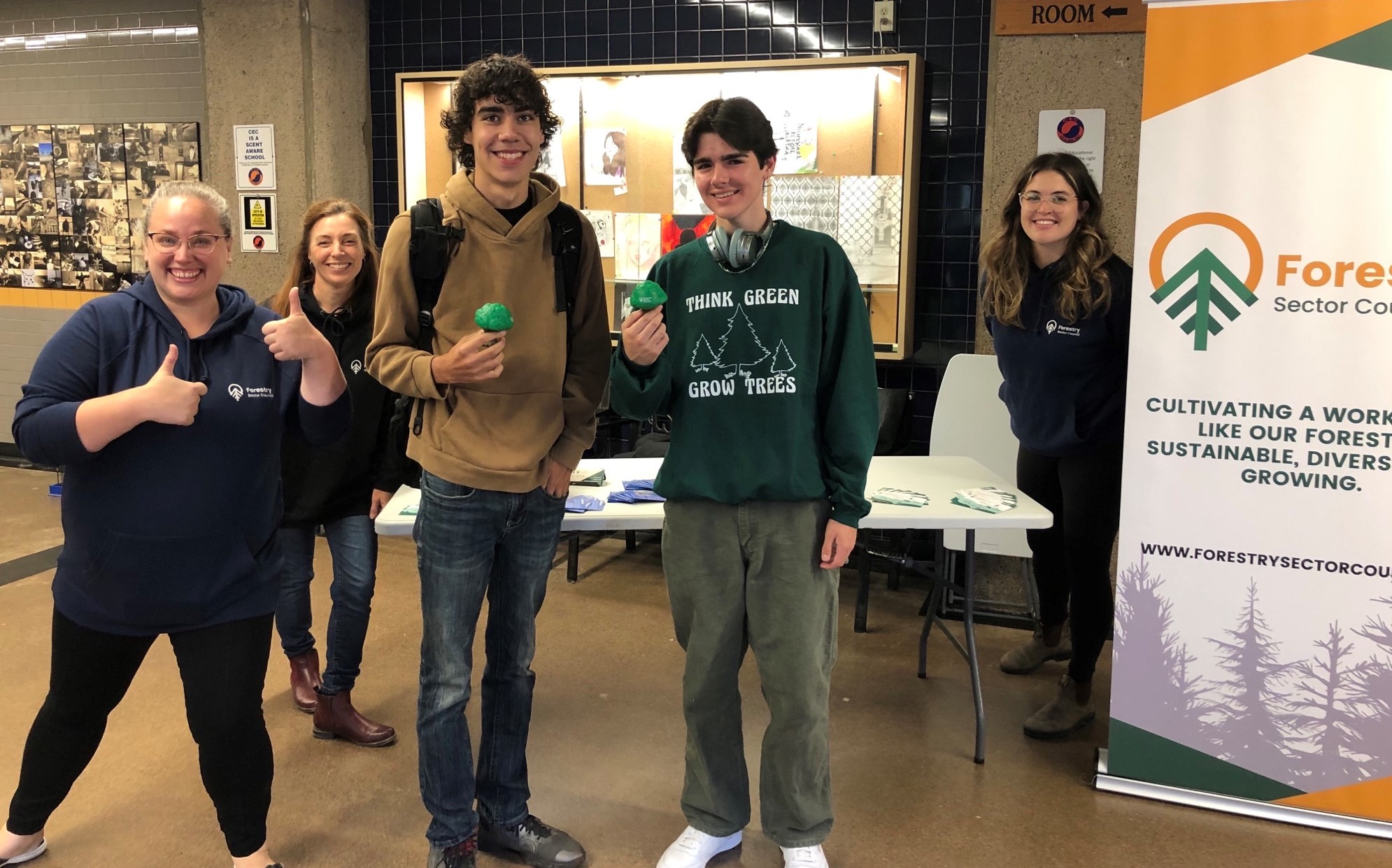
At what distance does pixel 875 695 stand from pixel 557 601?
154cm

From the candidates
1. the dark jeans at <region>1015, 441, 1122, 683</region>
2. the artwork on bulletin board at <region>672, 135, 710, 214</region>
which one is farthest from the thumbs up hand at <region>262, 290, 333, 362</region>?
the artwork on bulletin board at <region>672, 135, 710, 214</region>

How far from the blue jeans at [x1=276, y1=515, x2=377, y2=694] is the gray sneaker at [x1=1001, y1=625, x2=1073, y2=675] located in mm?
2253

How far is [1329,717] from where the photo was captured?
8.77 ft

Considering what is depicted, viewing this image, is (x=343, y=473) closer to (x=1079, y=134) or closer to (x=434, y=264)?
(x=434, y=264)

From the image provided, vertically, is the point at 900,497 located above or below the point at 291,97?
below

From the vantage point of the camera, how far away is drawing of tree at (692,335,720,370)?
2.23 m

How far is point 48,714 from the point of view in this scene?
2242 mm

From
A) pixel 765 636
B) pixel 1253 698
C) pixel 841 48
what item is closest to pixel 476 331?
A: pixel 765 636

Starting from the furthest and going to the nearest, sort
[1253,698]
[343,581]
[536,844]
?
[343,581], [1253,698], [536,844]

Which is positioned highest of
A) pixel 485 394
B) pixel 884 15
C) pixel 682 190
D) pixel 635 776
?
pixel 884 15

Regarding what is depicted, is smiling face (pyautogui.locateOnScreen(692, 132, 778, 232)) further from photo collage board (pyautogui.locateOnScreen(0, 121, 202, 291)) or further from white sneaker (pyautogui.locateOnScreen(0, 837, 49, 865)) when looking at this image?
photo collage board (pyautogui.locateOnScreen(0, 121, 202, 291))

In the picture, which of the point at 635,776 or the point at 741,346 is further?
the point at 635,776

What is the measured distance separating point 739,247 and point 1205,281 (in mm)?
1323

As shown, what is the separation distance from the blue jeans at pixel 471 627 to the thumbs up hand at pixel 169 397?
501mm
